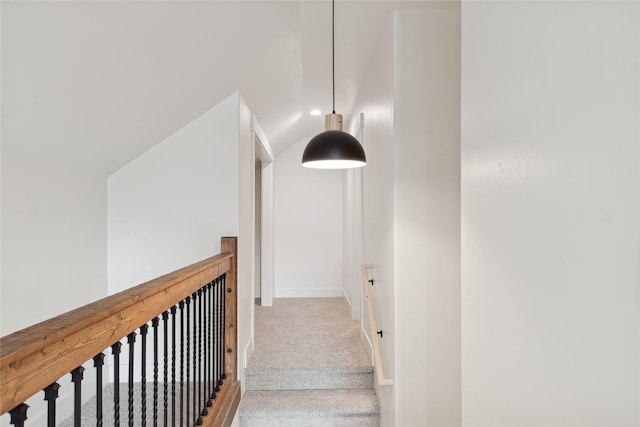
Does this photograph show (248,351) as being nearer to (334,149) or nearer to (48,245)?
(48,245)

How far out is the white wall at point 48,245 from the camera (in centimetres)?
193

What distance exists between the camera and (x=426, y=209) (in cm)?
220

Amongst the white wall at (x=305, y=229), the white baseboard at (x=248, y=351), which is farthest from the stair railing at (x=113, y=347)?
the white wall at (x=305, y=229)

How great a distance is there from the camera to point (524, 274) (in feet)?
2.65

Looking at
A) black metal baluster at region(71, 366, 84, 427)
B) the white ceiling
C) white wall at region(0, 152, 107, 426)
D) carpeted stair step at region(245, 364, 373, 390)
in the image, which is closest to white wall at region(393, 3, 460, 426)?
the white ceiling

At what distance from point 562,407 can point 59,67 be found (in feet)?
7.06

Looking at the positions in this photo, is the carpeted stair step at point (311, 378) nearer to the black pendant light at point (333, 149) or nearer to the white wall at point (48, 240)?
the white wall at point (48, 240)

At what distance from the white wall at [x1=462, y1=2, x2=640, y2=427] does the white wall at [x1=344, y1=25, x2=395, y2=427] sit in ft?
4.10

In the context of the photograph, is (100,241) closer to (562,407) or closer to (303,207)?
(562,407)

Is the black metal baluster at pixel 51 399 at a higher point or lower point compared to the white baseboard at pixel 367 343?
higher

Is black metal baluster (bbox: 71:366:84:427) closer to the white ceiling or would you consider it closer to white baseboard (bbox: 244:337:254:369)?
the white ceiling

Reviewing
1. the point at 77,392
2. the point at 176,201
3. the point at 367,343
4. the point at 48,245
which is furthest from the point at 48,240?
the point at 367,343

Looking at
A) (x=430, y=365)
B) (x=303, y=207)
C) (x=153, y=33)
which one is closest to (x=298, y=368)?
(x=430, y=365)

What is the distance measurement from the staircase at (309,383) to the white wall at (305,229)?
1995 mm
